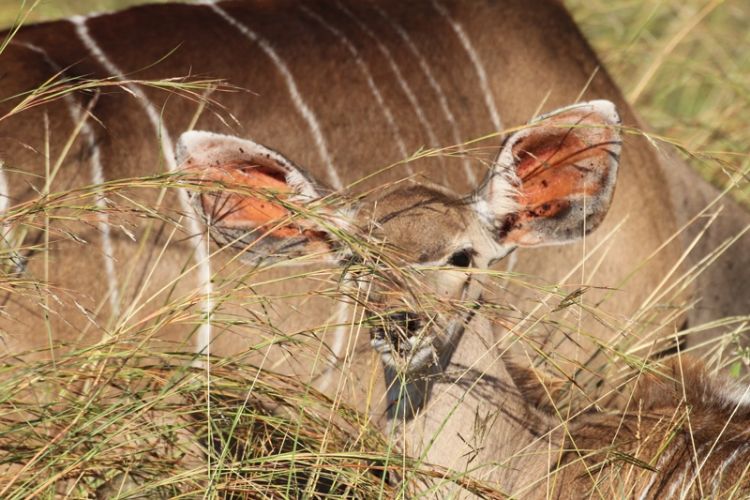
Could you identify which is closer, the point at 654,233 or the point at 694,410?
the point at 694,410

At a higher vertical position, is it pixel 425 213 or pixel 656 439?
pixel 425 213

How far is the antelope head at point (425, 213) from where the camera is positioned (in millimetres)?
2445

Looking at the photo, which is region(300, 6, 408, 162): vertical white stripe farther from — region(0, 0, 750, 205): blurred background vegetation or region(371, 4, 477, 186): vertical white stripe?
region(0, 0, 750, 205): blurred background vegetation

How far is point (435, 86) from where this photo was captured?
12.4 ft

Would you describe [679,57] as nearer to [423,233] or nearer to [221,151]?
[423,233]

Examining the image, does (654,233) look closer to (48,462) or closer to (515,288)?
(515,288)

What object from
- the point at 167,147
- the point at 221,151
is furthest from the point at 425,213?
the point at 167,147

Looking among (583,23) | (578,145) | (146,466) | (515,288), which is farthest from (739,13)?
(146,466)

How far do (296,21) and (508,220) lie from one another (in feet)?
4.07

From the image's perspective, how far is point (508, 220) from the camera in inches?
108

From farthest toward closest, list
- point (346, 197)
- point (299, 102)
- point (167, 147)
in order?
point (299, 102)
point (167, 147)
point (346, 197)

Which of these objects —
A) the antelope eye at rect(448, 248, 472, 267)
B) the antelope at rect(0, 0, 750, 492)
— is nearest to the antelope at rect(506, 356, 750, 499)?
the antelope at rect(0, 0, 750, 492)

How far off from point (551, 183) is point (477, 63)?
47.7 inches

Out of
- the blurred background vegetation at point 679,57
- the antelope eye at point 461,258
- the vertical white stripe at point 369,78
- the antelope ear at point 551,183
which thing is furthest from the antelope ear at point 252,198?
the blurred background vegetation at point 679,57
